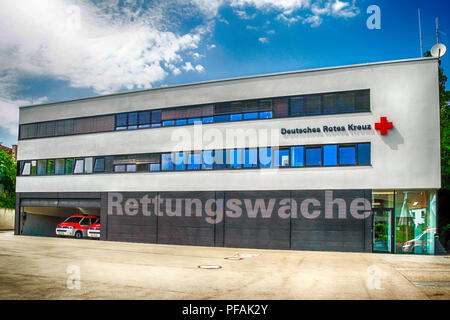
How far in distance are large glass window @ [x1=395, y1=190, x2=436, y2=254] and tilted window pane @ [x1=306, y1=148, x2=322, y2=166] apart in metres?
4.32

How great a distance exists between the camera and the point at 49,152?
30.7m

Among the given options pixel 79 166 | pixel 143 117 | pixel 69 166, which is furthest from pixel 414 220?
pixel 69 166

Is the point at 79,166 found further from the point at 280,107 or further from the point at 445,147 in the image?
the point at 445,147

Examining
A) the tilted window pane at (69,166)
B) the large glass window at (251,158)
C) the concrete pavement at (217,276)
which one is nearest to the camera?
the concrete pavement at (217,276)

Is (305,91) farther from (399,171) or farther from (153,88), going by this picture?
(153,88)

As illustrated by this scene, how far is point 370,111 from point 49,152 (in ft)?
75.6

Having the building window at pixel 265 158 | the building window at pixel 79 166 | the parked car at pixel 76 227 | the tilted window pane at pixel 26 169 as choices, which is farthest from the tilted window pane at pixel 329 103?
the tilted window pane at pixel 26 169

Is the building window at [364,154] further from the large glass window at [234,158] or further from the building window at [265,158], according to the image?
the large glass window at [234,158]

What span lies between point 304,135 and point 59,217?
23.0 m

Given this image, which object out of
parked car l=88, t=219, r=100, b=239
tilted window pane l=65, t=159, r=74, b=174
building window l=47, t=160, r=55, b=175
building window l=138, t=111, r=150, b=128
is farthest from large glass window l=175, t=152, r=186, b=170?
building window l=47, t=160, r=55, b=175

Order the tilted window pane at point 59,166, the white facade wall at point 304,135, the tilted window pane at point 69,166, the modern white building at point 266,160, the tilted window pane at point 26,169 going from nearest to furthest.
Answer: the white facade wall at point 304,135 < the modern white building at point 266,160 < the tilted window pane at point 69,166 < the tilted window pane at point 59,166 < the tilted window pane at point 26,169

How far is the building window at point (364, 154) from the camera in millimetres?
21312

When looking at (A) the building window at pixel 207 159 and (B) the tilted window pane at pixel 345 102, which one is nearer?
(B) the tilted window pane at pixel 345 102
